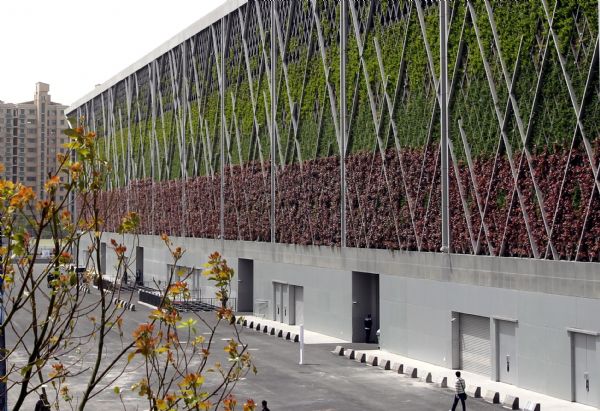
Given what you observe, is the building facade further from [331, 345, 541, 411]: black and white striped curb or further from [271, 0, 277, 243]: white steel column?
[331, 345, 541, 411]: black and white striped curb

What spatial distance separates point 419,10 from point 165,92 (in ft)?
154

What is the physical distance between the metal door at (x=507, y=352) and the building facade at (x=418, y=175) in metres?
0.07

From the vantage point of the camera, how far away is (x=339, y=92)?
50594mm

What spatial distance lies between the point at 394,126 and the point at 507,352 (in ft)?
43.1

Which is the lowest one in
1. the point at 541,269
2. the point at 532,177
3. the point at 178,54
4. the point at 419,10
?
the point at 541,269

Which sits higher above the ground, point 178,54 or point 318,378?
point 178,54

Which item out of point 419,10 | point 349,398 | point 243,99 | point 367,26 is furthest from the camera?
point 243,99

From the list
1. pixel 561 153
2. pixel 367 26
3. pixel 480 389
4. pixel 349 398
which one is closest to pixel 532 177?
pixel 561 153

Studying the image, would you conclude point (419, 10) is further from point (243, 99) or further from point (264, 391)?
point (243, 99)

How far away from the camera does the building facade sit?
33.1 meters

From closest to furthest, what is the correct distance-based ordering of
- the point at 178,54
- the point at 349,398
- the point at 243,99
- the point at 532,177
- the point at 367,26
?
the point at 349,398 < the point at 532,177 < the point at 367,26 < the point at 243,99 < the point at 178,54

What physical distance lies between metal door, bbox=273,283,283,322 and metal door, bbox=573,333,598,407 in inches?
1106

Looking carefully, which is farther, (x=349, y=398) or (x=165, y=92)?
(x=165, y=92)

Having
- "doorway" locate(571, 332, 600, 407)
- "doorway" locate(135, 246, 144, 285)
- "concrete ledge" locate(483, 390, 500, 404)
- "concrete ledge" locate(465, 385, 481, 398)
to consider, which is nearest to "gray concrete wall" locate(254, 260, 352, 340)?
"concrete ledge" locate(465, 385, 481, 398)
